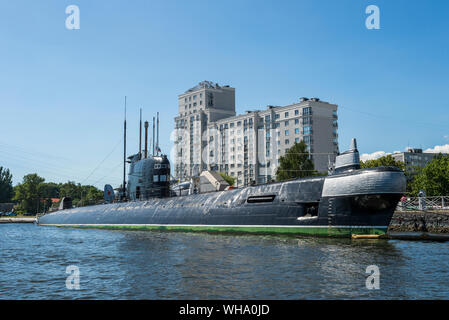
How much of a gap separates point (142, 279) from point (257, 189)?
19260 mm

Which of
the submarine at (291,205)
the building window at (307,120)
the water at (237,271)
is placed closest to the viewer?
the water at (237,271)

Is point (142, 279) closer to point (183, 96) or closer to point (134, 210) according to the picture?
point (134, 210)

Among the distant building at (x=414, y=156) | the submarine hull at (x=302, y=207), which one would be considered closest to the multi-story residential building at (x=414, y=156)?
the distant building at (x=414, y=156)

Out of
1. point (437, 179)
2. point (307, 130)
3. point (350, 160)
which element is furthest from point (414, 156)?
point (350, 160)

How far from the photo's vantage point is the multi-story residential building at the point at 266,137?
10800 centimetres

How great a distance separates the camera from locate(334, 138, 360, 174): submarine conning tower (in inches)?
1137

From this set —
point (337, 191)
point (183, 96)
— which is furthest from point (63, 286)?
point (183, 96)

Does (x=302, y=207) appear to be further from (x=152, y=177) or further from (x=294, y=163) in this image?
(x=294, y=163)

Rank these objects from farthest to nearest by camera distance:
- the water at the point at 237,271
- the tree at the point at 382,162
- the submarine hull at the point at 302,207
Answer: the tree at the point at 382,162
the submarine hull at the point at 302,207
the water at the point at 237,271

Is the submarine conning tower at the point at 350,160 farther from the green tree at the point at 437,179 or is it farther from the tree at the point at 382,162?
the tree at the point at 382,162

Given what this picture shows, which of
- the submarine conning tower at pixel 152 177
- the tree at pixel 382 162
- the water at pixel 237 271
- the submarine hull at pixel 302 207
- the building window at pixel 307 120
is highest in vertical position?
the building window at pixel 307 120

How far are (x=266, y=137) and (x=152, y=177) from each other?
240ft

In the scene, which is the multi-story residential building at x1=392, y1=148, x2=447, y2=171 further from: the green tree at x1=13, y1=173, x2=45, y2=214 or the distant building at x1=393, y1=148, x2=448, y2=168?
the green tree at x1=13, y1=173, x2=45, y2=214

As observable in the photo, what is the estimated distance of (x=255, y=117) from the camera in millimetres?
118875
